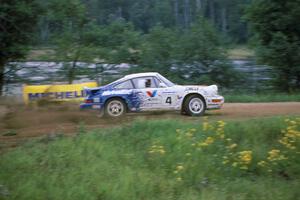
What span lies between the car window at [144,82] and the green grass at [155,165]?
9.68 ft

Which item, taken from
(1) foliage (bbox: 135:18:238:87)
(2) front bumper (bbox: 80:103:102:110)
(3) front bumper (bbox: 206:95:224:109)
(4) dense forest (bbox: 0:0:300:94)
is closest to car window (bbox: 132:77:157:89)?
(2) front bumper (bbox: 80:103:102:110)

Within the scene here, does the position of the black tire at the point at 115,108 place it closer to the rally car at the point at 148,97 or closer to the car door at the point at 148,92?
the rally car at the point at 148,97

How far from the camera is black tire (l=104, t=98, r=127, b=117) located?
1507 centimetres

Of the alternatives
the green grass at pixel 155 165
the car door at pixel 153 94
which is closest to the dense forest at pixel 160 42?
the car door at pixel 153 94

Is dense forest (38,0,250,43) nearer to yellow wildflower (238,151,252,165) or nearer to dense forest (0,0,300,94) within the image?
dense forest (0,0,300,94)

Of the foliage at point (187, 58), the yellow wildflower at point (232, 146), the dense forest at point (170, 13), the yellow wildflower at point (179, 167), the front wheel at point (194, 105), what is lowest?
the yellow wildflower at point (179, 167)

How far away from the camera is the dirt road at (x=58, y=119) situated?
42.3ft

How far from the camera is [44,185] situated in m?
8.05

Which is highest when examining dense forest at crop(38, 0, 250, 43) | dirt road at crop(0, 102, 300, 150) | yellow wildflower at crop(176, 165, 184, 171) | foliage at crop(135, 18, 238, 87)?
dense forest at crop(38, 0, 250, 43)

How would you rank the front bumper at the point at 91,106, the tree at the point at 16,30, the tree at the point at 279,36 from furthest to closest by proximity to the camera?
the tree at the point at 279,36 → the tree at the point at 16,30 → the front bumper at the point at 91,106

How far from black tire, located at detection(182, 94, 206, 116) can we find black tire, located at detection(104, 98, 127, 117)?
1.83 metres

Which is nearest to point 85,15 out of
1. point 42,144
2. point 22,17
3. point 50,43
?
point 50,43

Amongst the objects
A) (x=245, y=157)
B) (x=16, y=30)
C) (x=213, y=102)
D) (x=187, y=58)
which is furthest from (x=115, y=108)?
(x=187, y=58)

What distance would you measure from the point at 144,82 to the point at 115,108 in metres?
1.17
